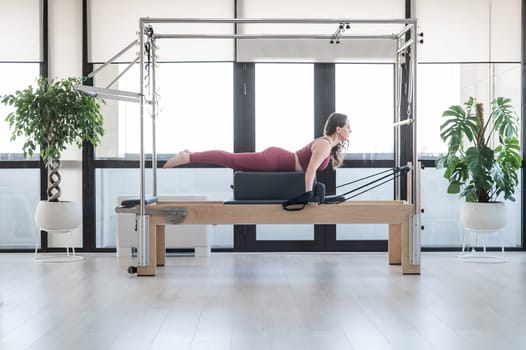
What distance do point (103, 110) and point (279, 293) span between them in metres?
2.98

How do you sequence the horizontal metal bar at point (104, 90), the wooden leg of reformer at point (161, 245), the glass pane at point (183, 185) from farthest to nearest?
the glass pane at point (183, 185)
the wooden leg of reformer at point (161, 245)
the horizontal metal bar at point (104, 90)

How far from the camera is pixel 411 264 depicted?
16.2ft

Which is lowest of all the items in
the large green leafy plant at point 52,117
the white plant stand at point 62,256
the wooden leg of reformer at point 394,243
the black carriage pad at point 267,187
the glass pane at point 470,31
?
the white plant stand at point 62,256

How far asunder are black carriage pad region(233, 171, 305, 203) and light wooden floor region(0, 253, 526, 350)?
1.79 feet

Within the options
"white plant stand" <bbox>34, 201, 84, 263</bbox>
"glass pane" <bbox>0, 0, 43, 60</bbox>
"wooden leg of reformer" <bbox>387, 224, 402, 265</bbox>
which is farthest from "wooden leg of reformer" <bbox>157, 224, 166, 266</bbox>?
"glass pane" <bbox>0, 0, 43, 60</bbox>

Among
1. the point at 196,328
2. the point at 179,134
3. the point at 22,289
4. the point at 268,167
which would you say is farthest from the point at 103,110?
the point at 196,328

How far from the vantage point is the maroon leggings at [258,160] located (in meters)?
5.17

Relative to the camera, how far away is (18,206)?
20.8ft

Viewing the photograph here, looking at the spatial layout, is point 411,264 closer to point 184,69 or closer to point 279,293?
point 279,293

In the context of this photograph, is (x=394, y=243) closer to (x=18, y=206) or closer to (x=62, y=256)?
(x=62, y=256)

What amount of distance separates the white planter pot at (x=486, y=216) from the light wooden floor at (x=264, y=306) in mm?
325

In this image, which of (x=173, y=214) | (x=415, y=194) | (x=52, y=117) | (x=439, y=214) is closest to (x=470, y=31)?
(x=439, y=214)

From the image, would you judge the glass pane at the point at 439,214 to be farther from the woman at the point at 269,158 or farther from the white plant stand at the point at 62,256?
the white plant stand at the point at 62,256

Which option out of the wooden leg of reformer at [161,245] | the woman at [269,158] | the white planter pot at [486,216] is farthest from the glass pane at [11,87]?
the white planter pot at [486,216]
